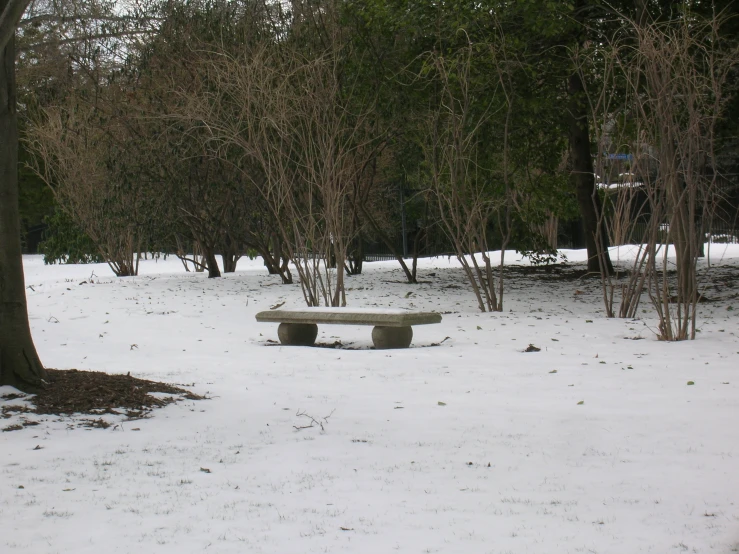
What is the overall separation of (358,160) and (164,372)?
25.3 ft

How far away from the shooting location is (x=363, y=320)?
943 cm

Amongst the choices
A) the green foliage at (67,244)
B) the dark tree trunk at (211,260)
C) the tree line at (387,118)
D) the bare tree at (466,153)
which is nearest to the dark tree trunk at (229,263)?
the tree line at (387,118)

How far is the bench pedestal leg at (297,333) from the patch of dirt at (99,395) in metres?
3.17

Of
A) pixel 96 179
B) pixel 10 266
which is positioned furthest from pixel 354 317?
pixel 96 179

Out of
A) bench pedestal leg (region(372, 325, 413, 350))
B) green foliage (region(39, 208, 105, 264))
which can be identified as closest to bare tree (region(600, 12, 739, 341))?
bench pedestal leg (region(372, 325, 413, 350))

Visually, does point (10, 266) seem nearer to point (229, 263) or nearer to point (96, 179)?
point (96, 179)

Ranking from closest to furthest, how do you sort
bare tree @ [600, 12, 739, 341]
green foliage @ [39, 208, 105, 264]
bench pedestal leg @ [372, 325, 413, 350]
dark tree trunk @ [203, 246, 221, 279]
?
bare tree @ [600, 12, 739, 341] → bench pedestal leg @ [372, 325, 413, 350] → dark tree trunk @ [203, 246, 221, 279] → green foliage @ [39, 208, 105, 264]

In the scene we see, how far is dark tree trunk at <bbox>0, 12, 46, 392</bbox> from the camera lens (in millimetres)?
6258

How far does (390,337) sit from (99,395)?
382cm

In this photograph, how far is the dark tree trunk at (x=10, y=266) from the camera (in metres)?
6.26

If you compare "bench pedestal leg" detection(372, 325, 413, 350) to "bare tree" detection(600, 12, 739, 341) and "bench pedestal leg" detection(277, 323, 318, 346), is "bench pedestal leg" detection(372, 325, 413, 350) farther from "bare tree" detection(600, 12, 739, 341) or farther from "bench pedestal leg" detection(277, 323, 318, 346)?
"bare tree" detection(600, 12, 739, 341)

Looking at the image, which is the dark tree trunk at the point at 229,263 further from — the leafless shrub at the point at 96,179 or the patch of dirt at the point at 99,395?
the patch of dirt at the point at 99,395

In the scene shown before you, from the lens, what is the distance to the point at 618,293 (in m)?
14.1

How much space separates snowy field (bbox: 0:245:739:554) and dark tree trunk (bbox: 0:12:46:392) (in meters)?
0.72
